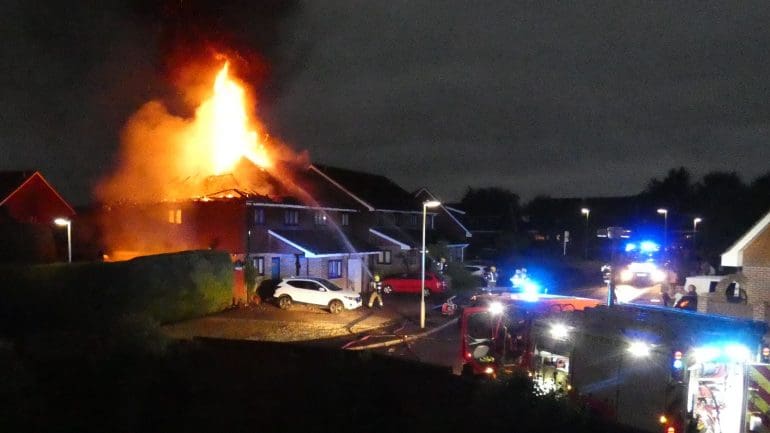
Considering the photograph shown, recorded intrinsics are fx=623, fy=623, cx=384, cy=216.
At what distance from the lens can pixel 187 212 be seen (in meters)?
33.7

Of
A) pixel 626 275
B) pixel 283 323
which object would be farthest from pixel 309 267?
pixel 626 275

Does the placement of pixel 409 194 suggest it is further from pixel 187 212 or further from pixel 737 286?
pixel 737 286

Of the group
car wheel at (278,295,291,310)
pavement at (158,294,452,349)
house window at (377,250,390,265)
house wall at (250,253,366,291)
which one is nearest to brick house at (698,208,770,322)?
pavement at (158,294,452,349)

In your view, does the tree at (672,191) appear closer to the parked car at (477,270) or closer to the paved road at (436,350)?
the parked car at (477,270)

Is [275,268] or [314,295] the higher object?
[275,268]

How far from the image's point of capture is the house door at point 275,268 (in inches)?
1281

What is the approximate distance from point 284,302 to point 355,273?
9105mm

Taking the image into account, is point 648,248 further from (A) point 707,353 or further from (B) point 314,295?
(A) point 707,353

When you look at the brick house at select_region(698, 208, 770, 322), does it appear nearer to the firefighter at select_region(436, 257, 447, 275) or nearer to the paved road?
the paved road

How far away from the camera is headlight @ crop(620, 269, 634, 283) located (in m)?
43.0

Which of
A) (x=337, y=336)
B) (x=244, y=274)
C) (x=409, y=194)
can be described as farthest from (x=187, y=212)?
(x=409, y=194)

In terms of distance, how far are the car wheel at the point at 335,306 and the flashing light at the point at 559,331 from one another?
57.8 feet

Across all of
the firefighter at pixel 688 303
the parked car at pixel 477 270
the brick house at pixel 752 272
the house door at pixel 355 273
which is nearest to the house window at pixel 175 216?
the house door at pixel 355 273

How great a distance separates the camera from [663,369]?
8.52m
